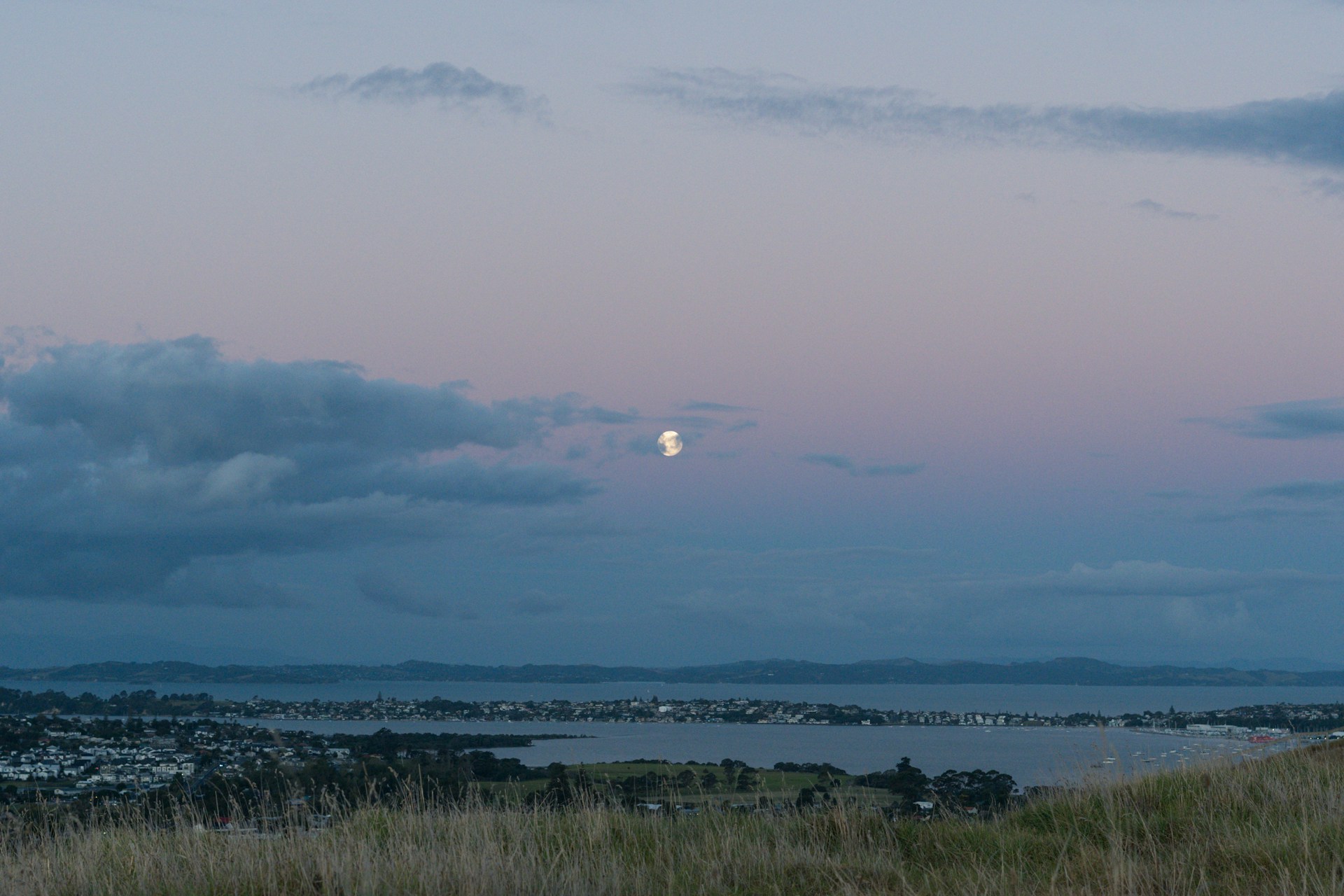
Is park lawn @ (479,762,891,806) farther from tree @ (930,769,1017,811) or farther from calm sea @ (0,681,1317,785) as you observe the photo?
calm sea @ (0,681,1317,785)

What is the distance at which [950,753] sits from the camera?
1224 inches

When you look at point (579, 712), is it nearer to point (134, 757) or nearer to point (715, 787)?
point (134, 757)

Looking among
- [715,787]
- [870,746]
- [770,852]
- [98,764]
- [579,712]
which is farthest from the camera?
[579,712]

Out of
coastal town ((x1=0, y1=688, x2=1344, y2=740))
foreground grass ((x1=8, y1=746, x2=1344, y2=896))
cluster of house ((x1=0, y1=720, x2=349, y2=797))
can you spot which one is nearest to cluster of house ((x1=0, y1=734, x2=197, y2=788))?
cluster of house ((x1=0, y1=720, x2=349, y2=797))

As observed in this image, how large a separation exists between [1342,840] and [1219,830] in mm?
1102

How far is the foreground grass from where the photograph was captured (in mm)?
7168

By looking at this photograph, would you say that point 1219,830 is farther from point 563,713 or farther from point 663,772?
point 563,713

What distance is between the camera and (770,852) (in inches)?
348

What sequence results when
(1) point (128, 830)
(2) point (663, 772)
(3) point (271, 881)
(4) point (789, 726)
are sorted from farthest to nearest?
(4) point (789, 726) → (2) point (663, 772) → (1) point (128, 830) → (3) point (271, 881)

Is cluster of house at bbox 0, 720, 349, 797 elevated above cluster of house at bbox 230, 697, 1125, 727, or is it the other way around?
cluster of house at bbox 0, 720, 349, 797

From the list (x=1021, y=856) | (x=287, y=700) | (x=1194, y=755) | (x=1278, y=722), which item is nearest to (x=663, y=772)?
(x=1194, y=755)

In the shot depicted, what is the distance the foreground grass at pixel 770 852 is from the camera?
7.17 m

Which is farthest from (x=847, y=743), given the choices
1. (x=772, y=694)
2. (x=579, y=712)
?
(x=772, y=694)

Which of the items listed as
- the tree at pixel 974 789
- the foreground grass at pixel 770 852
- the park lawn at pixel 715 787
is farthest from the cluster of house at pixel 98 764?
the tree at pixel 974 789
